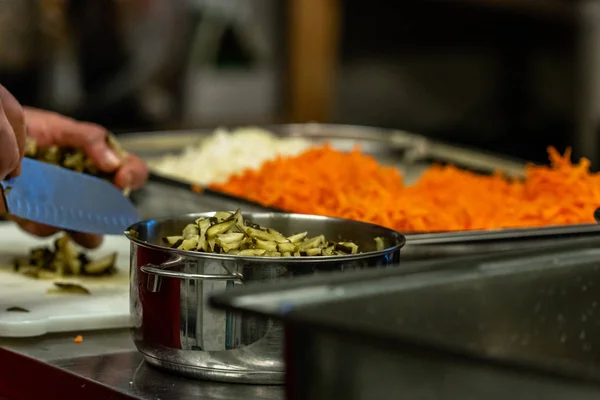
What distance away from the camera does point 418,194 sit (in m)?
2.22

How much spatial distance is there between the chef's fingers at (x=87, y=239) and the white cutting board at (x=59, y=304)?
0.04 meters

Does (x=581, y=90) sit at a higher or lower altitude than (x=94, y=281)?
higher

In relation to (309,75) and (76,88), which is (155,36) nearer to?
(76,88)

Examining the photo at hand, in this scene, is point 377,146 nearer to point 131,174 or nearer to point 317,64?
point 131,174

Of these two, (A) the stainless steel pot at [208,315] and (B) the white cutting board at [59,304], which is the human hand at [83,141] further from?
(A) the stainless steel pot at [208,315]

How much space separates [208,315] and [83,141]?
0.81 meters

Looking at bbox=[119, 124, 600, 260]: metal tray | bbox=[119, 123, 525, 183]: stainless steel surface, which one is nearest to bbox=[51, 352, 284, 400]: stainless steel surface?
bbox=[119, 124, 600, 260]: metal tray

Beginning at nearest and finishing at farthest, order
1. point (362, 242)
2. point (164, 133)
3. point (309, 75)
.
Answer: point (362, 242)
point (164, 133)
point (309, 75)

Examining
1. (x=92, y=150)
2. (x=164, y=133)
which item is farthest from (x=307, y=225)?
(x=164, y=133)

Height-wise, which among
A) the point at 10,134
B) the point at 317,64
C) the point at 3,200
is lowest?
the point at 3,200

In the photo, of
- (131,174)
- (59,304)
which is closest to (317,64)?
(131,174)

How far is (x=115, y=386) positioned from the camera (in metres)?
1.39

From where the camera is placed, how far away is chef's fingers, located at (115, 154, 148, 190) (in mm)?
2084

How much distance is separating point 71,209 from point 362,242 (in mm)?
586
